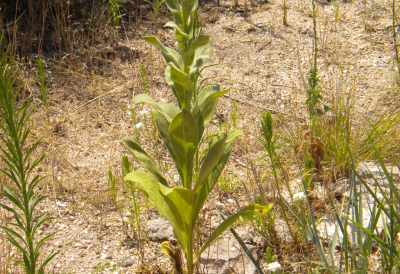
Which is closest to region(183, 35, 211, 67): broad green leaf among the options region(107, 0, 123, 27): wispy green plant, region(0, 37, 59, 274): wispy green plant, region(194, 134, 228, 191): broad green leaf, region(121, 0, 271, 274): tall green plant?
region(121, 0, 271, 274): tall green plant

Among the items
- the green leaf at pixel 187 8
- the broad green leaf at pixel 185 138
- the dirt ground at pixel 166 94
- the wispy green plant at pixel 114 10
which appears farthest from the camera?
the wispy green plant at pixel 114 10

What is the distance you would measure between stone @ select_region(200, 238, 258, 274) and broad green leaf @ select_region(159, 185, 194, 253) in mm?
289

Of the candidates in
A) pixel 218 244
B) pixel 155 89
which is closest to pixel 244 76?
pixel 155 89

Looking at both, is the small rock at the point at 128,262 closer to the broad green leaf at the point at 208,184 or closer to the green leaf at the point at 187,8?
the broad green leaf at the point at 208,184

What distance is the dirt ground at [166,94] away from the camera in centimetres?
254

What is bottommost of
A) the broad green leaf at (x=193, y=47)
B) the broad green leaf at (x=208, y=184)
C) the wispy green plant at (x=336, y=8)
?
the broad green leaf at (x=208, y=184)

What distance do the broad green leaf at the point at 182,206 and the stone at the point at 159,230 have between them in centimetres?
48

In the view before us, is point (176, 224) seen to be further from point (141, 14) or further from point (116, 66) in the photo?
point (141, 14)

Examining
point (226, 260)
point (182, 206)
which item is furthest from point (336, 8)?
point (182, 206)

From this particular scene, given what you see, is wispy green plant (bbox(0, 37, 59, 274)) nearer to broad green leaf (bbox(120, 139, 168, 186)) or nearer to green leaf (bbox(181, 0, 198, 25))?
broad green leaf (bbox(120, 139, 168, 186))

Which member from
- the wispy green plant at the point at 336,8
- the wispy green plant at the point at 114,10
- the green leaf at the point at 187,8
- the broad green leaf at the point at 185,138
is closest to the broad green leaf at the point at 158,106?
the broad green leaf at the point at 185,138

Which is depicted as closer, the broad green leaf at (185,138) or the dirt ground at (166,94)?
the broad green leaf at (185,138)

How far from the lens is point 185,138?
1738 millimetres

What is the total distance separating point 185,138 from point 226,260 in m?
0.79
